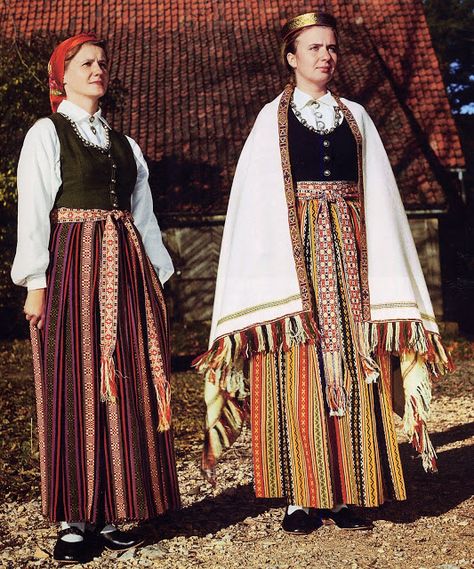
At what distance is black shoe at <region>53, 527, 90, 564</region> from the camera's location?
354 cm

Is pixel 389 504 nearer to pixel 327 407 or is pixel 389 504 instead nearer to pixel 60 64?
pixel 327 407

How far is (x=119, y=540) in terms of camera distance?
3.64m

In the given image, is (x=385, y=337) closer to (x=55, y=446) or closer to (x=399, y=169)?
(x=55, y=446)

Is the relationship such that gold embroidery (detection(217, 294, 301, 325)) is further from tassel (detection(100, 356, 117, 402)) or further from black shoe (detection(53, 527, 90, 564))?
black shoe (detection(53, 527, 90, 564))

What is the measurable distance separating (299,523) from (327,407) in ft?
1.60

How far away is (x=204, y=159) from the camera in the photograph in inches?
509

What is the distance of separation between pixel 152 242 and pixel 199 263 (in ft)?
31.3

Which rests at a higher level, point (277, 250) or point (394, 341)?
point (277, 250)

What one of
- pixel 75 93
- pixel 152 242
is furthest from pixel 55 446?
pixel 75 93

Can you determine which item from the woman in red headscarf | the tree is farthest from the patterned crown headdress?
the tree

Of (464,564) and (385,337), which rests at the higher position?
(385,337)

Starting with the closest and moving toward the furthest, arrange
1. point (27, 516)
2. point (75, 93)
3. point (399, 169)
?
point (75, 93) < point (27, 516) < point (399, 169)

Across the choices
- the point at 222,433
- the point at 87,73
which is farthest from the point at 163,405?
the point at 87,73

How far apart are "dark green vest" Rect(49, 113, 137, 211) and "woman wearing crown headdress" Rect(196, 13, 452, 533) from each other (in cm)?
55
